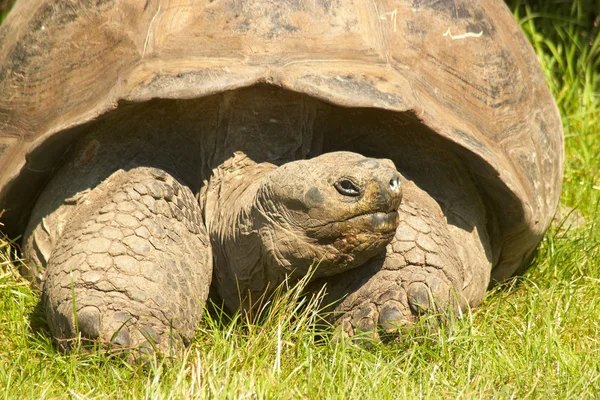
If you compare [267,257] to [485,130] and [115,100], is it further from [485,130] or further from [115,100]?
[485,130]

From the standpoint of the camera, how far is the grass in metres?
2.95

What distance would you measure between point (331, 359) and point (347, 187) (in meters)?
0.58

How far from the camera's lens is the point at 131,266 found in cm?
334

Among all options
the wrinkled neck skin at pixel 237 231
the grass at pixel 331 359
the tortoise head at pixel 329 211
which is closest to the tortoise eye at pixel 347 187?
the tortoise head at pixel 329 211

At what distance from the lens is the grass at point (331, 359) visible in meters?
A: 2.95

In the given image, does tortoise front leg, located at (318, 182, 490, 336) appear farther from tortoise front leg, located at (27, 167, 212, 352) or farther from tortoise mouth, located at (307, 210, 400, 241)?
tortoise front leg, located at (27, 167, 212, 352)

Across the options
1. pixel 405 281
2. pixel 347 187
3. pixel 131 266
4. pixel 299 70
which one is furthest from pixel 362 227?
pixel 131 266

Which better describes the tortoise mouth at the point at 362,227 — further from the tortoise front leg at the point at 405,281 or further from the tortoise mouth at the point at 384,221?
the tortoise front leg at the point at 405,281

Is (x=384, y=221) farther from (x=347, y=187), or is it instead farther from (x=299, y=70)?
(x=299, y=70)

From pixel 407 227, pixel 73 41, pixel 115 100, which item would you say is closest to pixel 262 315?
pixel 407 227

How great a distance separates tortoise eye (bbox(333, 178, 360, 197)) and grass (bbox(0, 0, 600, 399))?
46 centimetres

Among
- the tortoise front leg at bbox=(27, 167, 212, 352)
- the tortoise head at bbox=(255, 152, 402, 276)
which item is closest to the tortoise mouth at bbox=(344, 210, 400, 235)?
the tortoise head at bbox=(255, 152, 402, 276)

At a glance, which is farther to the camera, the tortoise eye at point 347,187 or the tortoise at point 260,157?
the tortoise at point 260,157

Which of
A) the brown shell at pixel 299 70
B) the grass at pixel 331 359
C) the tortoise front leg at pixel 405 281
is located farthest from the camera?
the brown shell at pixel 299 70
